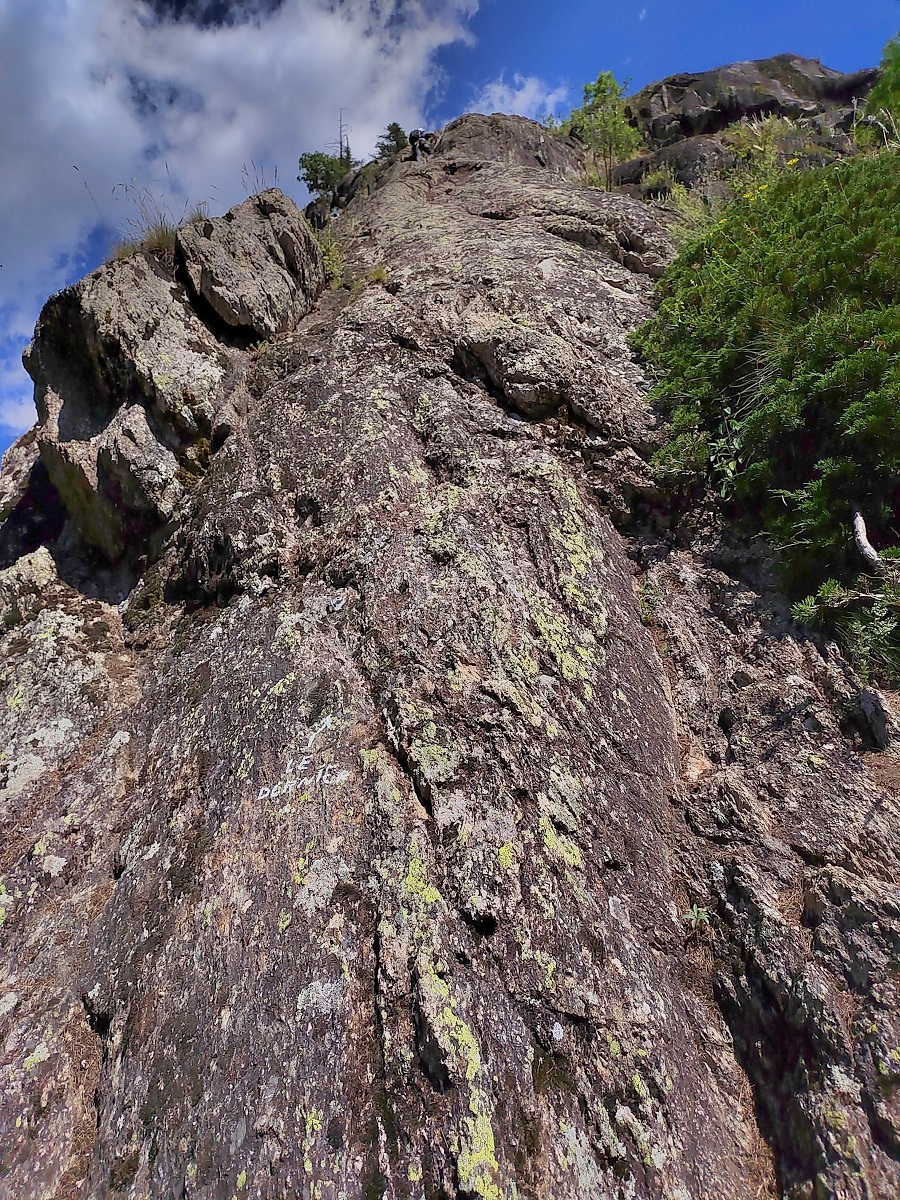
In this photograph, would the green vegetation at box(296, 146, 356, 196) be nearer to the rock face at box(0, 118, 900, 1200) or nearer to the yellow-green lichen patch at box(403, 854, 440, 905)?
the rock face at box(0, 118, 900, 1200)

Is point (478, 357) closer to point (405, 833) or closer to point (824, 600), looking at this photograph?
point (824, 600)

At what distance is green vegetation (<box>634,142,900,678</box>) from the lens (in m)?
4.95

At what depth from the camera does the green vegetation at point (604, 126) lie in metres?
17.4

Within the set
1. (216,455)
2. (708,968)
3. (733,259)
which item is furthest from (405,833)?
(733,259)

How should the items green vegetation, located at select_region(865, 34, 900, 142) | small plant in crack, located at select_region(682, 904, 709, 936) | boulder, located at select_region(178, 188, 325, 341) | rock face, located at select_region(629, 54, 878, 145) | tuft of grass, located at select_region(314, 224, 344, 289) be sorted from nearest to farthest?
small plant in crack, located at select_region(682, 904, 709, 936) → boulder, located at select_region(178, 188, 325, 341) → green vegetation, located at select_region(865, 34, 900, 142) → tuft of grass, located at select_region(314, 224, 344, 289) → rock face, located at select_region(629, 54, 878, 145)

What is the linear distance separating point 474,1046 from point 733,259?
29.5 feet

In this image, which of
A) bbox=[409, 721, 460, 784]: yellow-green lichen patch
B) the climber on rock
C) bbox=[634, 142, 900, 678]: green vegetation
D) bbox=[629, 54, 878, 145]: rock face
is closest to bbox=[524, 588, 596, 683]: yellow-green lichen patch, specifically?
bbox=[409, 721, 460, 784]: yellow-green lichen patch

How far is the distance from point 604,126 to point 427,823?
21.0 m

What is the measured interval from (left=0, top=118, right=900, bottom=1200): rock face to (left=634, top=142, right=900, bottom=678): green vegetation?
47cm

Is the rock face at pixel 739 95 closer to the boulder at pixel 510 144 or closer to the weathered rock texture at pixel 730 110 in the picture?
the weathered rock texture at pixel 730 110

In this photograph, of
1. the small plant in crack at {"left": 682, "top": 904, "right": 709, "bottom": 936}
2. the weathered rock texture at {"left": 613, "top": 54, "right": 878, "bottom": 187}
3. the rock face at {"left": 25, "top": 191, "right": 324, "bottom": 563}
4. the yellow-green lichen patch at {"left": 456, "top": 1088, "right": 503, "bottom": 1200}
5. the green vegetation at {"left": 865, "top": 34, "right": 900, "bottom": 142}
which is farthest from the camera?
the weathered rock texture at {"left": 613, "top": 54, "right": 878, "bottom": 187}

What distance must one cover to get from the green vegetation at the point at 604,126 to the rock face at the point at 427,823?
1363cm

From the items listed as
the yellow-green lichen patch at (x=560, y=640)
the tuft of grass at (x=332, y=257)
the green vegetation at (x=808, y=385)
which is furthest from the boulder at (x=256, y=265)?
the yellow-green lichen patch at (x=560, y=640)

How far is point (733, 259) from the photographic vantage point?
779 centimetres
